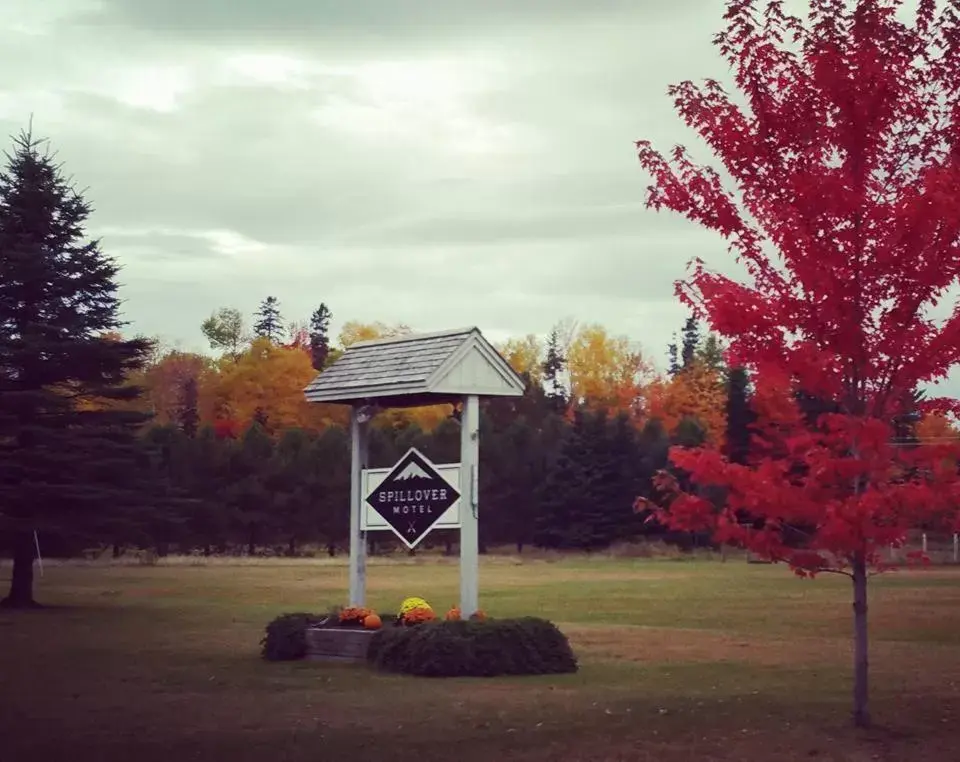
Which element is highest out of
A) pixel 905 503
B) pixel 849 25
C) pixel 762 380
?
pixel 849 25

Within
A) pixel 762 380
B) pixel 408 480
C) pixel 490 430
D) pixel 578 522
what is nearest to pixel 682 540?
pixel 578 522

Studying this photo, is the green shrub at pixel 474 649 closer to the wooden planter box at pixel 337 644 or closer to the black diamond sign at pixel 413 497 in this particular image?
the wooden planter box at pixel 337 644

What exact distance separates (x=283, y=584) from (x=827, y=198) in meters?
32.2

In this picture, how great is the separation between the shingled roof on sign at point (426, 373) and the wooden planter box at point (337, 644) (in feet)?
10.7

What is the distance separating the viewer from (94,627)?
24.9 metres

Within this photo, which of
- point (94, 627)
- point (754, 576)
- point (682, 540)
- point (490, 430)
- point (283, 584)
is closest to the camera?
point (94, 627)

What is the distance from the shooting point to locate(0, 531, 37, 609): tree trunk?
3081 centimetres

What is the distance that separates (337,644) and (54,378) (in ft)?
58.1

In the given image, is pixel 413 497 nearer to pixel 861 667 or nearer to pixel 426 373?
pixel 426 373

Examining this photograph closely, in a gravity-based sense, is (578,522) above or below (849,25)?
below

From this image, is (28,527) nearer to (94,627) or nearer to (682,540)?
(94,627)

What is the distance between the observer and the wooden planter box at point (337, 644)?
680 inches

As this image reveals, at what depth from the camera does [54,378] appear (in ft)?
107

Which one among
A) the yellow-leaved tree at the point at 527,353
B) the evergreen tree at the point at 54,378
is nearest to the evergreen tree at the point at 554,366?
the yellow-leaved tree at the point at 527,353
